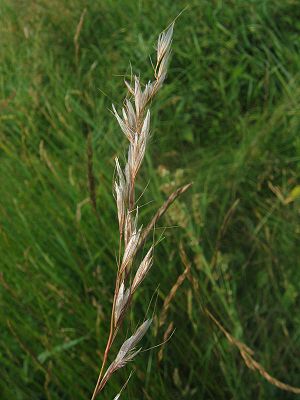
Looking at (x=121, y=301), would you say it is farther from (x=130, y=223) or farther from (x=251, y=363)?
(x=251, y=363)

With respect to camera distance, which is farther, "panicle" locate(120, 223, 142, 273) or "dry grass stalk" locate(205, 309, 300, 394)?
"dry grass stalk" locate(205, 309, 300, 394)

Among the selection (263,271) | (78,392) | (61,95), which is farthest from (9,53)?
(78,392)

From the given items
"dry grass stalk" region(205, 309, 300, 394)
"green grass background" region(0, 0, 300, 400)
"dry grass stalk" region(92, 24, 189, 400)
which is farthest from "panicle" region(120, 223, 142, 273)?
"dry grass stalk" region(205, 309, 300, 394)

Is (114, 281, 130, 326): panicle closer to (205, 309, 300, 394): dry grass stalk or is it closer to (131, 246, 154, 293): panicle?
(131, 246, 154, 293): panicle

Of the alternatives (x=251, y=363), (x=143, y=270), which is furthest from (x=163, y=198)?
(x=143, y=270)

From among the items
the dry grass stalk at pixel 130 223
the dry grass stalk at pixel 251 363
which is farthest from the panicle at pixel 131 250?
the dry grass stalk at pixel 251 363

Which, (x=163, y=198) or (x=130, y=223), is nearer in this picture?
(x=130, y=223)

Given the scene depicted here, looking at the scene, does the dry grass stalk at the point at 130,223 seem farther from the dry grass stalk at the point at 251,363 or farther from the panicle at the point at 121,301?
the dry grass stalk at the point at 251,363

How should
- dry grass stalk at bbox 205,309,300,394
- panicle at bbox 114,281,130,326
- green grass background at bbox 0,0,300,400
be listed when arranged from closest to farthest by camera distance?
panicle at bbox 114,281,130,326 → dry grass stalk at bbox 205,309,300,394 → green grass background at bbox 0,0,300,400
